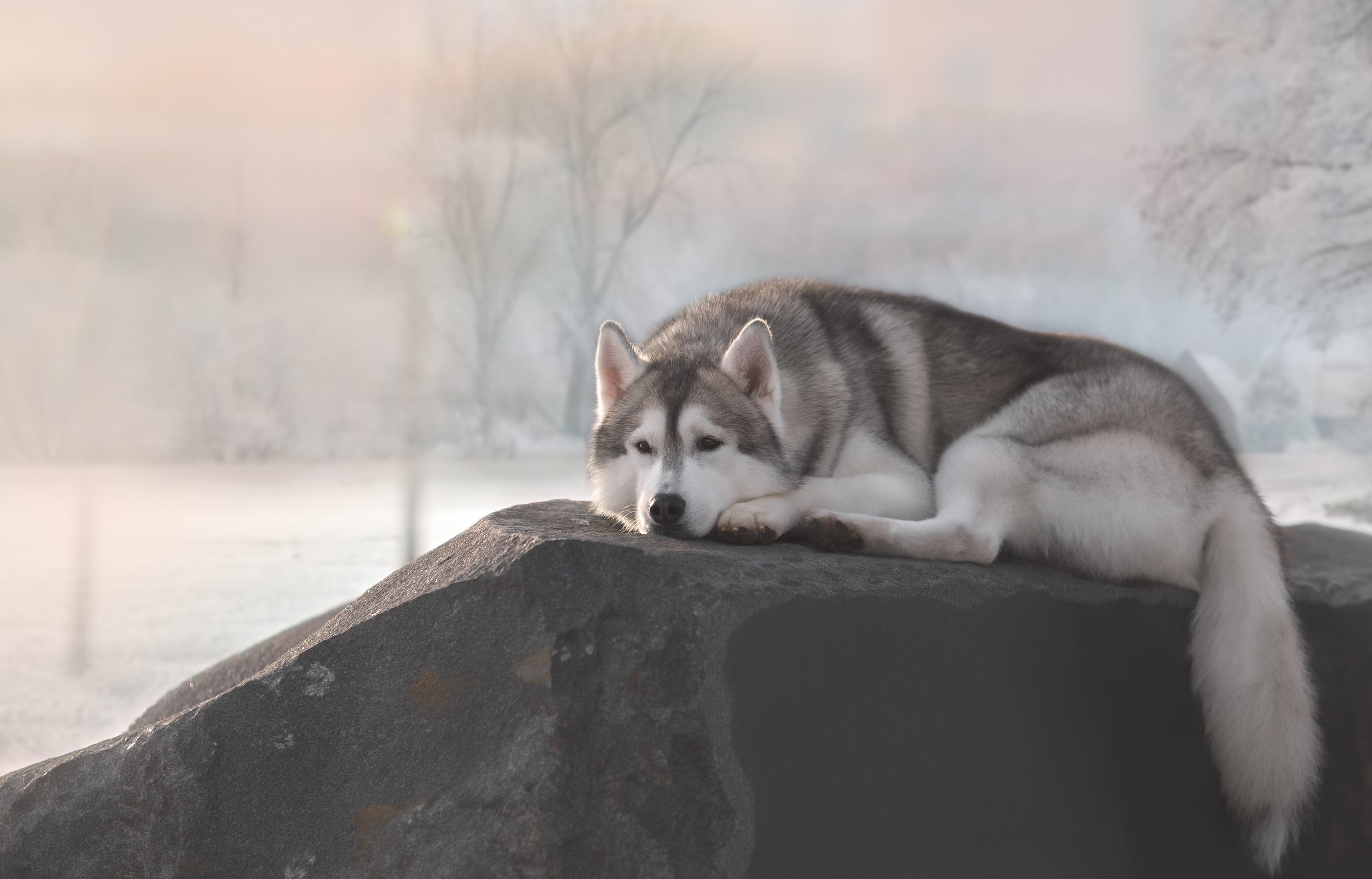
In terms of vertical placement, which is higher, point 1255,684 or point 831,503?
point 831,503

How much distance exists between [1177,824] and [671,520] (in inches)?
65.3

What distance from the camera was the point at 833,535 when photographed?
2830 mm

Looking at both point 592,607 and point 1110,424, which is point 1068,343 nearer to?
point 1110,424

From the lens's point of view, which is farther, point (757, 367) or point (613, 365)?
point (613, 365)

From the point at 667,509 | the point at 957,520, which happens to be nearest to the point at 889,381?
the point at 957,520

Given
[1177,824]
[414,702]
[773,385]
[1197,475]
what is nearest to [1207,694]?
[1177,824]

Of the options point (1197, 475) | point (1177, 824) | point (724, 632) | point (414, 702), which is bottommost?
point (1177, 824)

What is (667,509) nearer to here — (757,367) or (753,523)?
(753,523)

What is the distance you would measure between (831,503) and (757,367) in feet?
1.47

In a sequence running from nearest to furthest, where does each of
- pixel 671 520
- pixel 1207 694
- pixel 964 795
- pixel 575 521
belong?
pixel 964 795
pixel 671 520
pixel 1207 694
pixel 575 521

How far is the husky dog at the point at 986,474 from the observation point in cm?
281

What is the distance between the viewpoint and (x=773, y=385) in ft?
10.2

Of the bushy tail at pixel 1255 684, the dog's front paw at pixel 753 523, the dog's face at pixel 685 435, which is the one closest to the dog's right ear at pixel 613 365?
the dog's face at pixel 685 435

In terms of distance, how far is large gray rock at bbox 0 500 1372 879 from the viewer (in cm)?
222
